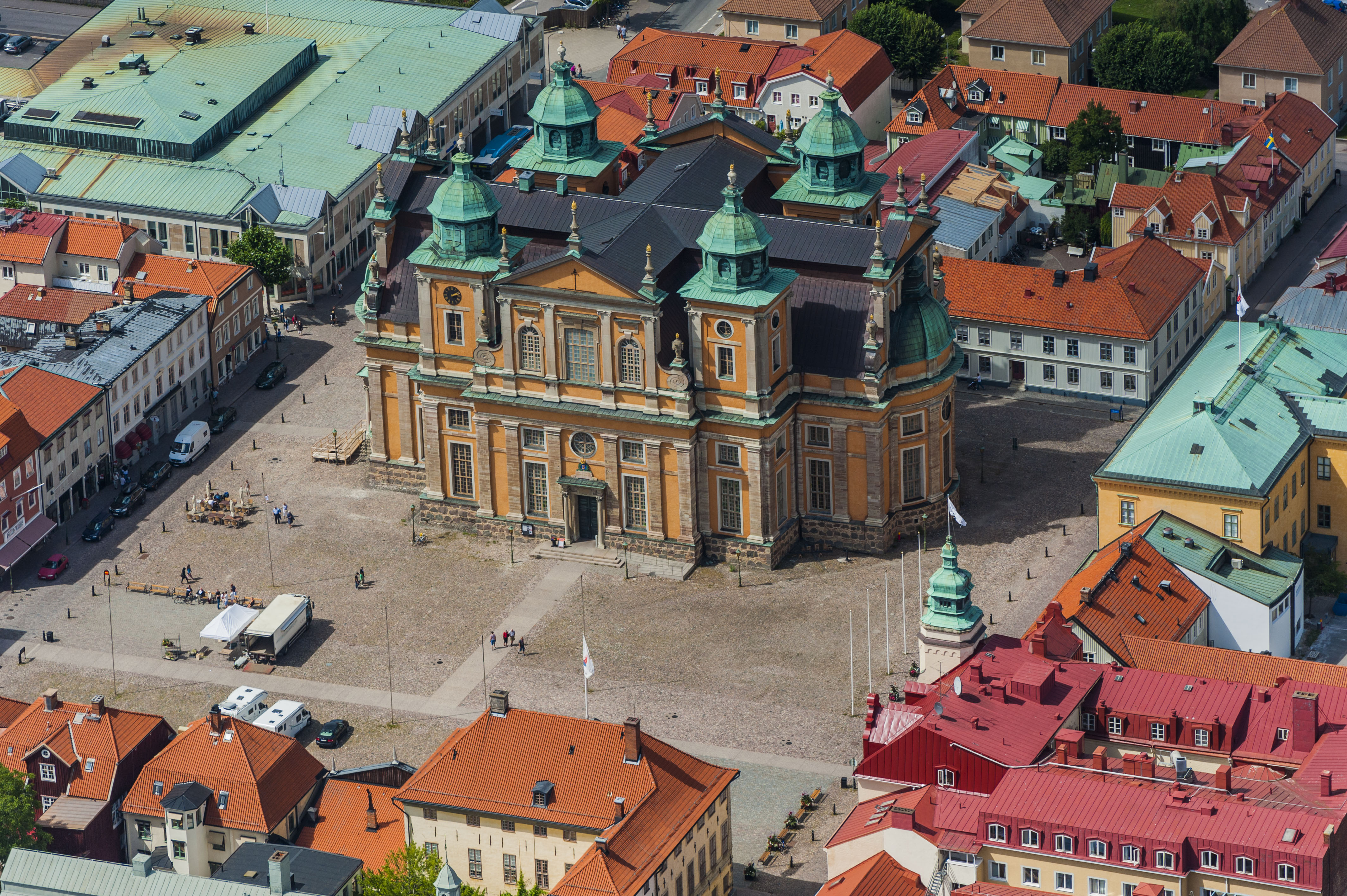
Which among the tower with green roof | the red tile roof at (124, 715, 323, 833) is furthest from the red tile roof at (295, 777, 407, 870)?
the tower with green roof

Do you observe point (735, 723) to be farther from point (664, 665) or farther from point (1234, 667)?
point (1234, 667)

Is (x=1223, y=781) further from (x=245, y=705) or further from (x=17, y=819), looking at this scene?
(x=17, y=819)

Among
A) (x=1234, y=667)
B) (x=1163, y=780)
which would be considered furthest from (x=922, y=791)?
(x=1234, y=667)

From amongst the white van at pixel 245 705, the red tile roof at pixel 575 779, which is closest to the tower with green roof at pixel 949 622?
the red tile roof at pixel 575 779

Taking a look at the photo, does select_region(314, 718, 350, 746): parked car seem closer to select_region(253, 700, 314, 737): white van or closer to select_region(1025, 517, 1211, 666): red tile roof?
select_region(253, 700, 314, 737): white van

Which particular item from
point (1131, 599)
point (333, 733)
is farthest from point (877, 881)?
point (333, 733)

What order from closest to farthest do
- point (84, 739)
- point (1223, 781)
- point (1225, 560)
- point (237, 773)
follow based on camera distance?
point (1223, 781) → point (237, 773) → point (84, 739) → point (1225, 560)
